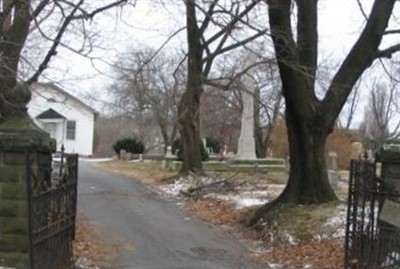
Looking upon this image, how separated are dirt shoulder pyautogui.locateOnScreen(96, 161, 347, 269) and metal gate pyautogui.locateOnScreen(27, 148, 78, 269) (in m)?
3.69

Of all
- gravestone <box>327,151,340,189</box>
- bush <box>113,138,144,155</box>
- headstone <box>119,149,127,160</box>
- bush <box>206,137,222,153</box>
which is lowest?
gravestone <box>327,151,340,189</box>

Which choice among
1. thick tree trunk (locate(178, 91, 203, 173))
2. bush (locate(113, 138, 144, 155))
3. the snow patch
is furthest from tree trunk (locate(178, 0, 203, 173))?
bush (locate(113, 138, 144, 155))

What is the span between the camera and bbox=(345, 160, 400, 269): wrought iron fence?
8.73 metres

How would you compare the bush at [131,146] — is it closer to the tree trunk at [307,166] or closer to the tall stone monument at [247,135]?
the tall stone monument at [247,135]

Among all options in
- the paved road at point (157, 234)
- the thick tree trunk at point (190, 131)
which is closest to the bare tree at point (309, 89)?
the paved road at point (157, 234)

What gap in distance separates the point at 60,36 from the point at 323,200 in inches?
297

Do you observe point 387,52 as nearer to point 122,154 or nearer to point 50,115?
point 122,154

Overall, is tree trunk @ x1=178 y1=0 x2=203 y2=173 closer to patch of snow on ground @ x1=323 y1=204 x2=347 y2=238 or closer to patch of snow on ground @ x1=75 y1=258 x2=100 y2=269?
patch of snow on ground @ x1=323 y1=204 x2=347 y2=238

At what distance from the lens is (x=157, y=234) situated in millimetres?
14109

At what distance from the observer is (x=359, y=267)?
9523 mm

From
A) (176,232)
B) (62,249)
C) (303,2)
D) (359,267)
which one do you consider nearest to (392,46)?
(303,2)

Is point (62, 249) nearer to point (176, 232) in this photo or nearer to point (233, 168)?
point (176, 232)

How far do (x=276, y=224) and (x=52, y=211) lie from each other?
6.93 meters

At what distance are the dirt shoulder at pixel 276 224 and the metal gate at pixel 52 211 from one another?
3690mm
